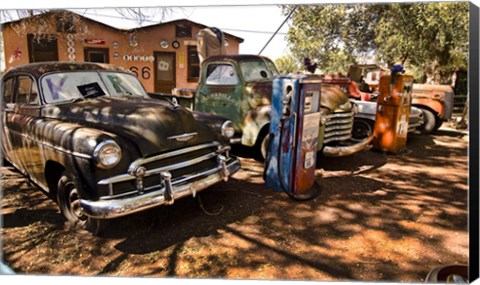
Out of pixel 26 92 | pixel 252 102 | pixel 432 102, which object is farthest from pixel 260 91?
pixel 432 102

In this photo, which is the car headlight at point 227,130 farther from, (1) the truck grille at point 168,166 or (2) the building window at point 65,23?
(2) the building window at point 65,23

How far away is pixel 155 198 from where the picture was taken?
8.10ft

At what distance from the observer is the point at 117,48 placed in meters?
5.88

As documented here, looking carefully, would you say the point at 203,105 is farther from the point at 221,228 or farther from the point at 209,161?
the point at 221,228

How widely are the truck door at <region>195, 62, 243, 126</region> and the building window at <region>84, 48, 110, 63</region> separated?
7.14 ft

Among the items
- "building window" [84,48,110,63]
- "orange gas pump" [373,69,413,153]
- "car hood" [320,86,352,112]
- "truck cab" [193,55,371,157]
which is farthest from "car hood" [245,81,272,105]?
"building window" [84,48,110,63]

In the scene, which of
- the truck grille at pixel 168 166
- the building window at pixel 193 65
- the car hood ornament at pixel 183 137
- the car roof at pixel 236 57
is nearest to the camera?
the truck grille at pixel 168 166

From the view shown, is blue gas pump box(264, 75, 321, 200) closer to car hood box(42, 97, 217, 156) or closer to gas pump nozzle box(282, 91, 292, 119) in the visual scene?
gas pump nozzle box(282, 91, 292, 119)

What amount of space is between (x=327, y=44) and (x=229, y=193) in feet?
12.3

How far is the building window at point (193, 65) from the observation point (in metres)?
7.08

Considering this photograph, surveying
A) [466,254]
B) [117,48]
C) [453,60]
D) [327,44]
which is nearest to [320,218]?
[466,254]

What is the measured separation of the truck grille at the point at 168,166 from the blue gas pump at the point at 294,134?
25.6 inches

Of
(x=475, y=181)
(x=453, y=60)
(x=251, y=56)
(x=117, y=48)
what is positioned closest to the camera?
(x=475, y=181)

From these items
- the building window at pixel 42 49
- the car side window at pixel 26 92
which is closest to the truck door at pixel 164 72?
the building window at pixel 42 49
